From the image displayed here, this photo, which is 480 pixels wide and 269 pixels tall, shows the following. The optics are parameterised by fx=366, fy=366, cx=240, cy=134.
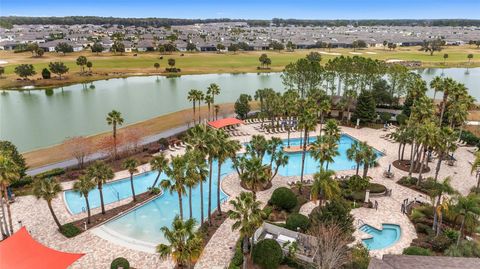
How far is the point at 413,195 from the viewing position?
133 feet

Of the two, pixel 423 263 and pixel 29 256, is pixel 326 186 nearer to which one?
pixel 423 263

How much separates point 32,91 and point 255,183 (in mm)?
84090

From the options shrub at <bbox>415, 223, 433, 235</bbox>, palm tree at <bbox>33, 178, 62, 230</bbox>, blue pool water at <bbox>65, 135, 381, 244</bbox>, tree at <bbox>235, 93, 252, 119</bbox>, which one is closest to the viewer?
palm tree at <bbox>33, 178, 62, 230</bbox>

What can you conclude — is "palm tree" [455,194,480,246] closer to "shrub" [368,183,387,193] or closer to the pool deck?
the pool deck

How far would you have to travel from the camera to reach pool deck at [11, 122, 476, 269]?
97.4 ft

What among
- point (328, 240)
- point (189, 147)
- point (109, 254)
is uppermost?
point (189, 147)

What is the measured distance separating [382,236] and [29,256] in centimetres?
2884

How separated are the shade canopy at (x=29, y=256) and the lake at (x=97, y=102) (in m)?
32.9

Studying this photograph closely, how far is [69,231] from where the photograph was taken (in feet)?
107

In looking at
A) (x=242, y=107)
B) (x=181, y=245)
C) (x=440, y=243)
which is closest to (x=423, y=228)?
(x=440, y=243)

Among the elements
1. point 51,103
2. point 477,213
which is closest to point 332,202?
point 477,213

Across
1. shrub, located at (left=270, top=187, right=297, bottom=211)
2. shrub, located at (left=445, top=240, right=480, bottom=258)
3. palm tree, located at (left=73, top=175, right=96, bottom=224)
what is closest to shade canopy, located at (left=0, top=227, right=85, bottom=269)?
palm tree, located at (left=73, top=175, right=96, bottom=224)

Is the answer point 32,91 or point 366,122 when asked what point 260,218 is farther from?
point 32,91

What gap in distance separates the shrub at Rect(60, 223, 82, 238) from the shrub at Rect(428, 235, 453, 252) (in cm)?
3082
